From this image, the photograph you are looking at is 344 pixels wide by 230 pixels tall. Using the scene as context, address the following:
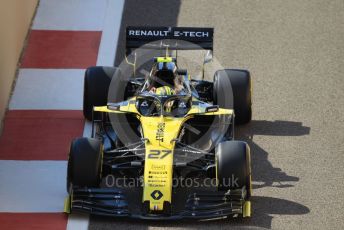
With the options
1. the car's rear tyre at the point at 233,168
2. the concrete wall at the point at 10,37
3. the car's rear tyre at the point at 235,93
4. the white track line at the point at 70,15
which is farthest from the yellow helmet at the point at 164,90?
the white track line at the point at 70,15

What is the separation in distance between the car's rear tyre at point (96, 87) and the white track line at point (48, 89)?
0.88 meters

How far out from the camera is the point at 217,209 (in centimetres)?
1143

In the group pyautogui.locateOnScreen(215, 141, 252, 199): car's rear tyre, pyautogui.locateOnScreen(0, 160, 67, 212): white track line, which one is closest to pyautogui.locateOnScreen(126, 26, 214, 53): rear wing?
pyautogui.locateOnScreen(0, 160, 67, 212): white track line

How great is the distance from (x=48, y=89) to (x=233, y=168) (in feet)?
14.3

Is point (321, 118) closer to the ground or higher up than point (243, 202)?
higher up

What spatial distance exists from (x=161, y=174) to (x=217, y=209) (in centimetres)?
74

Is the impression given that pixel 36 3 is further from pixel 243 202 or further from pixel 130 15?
pixel 243 202

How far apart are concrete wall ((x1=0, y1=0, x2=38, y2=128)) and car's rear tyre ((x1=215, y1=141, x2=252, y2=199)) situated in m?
3.79

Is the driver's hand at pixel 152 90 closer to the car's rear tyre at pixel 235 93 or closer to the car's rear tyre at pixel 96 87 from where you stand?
the car's rear tyre at pixel 96 87

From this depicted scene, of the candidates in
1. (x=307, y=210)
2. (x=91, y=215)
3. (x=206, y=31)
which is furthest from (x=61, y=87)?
(x=307, y=210)

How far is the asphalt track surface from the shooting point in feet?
39.1

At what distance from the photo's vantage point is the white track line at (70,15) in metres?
17.1

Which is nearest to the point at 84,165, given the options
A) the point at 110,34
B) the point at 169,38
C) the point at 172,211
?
the point at 172,211

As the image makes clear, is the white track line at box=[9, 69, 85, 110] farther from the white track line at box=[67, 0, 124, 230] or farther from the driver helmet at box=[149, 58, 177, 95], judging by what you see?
the driver helmet at box=[149, 58, 177, 95]
